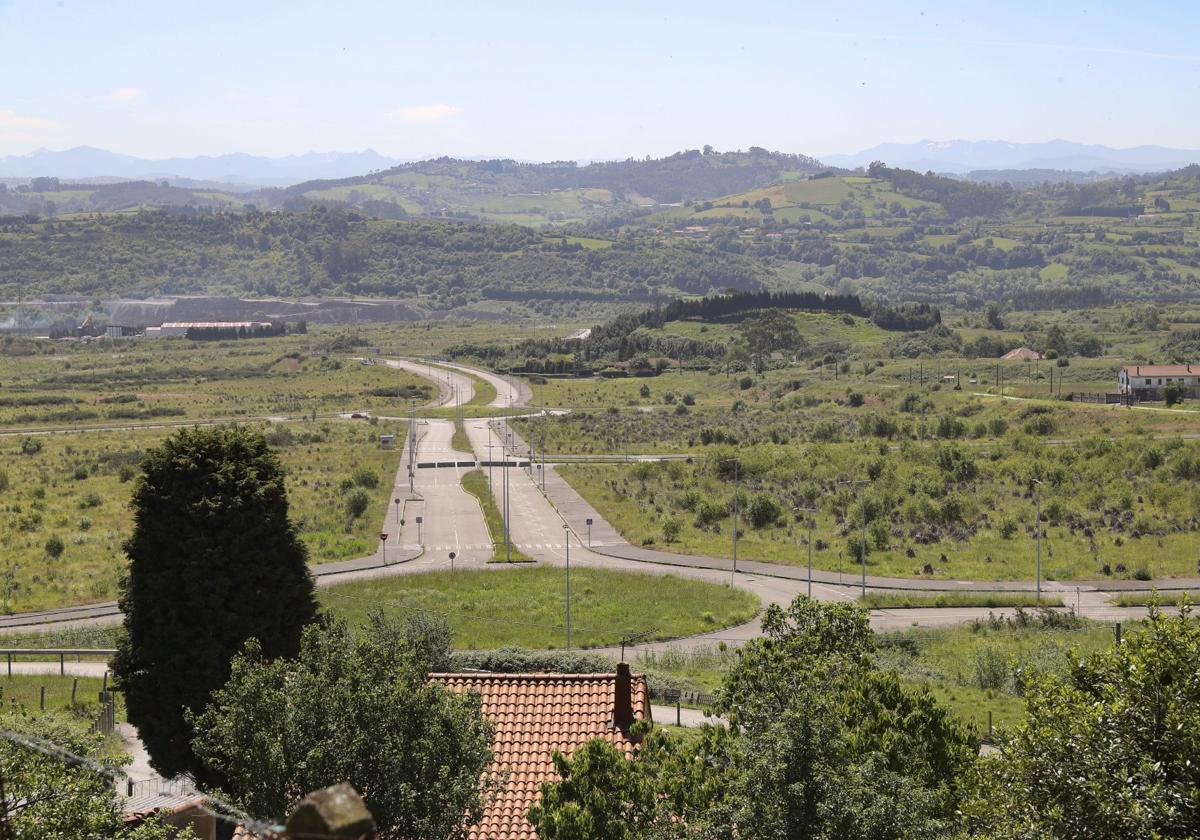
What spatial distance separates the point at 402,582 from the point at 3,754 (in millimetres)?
37571

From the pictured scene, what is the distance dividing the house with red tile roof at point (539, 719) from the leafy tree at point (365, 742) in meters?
2.50

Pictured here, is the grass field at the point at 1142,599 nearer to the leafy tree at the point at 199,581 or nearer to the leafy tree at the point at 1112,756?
the leafy tree at the point at 199,581


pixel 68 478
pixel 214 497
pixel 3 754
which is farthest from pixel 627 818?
pixel 68 478

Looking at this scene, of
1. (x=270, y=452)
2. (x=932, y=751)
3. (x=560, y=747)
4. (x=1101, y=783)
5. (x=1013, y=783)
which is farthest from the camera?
(x=270, y=452)

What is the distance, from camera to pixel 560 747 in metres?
23.0

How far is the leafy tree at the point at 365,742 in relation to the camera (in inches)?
684

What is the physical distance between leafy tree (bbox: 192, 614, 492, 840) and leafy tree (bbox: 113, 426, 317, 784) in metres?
9.79

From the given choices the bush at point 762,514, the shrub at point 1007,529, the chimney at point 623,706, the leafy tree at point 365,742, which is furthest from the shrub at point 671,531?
the leafy tree at point 365,742

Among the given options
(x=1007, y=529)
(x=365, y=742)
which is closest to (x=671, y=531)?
(x=1007, y=529)

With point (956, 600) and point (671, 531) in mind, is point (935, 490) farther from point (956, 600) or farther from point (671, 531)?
point (956, 600)

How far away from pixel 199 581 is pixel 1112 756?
2156 centimetres

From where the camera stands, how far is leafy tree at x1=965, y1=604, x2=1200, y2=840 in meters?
13.9

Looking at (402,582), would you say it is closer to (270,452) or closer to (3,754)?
(270,452)

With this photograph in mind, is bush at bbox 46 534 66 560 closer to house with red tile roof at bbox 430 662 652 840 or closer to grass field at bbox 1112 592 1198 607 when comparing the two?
house with red tile roof at bbox 430 662 652 840
